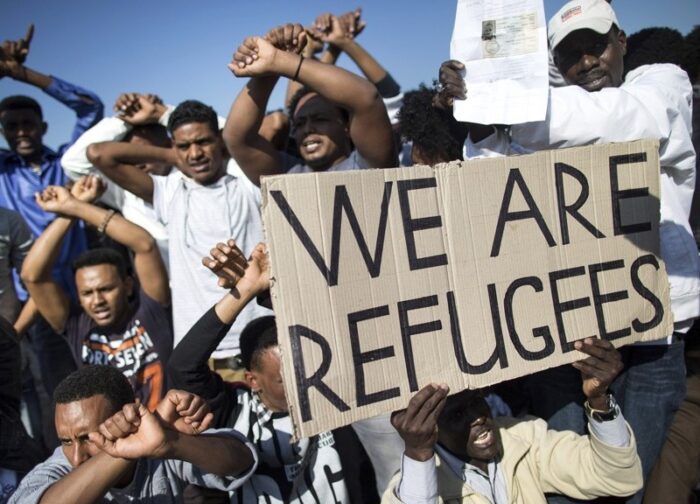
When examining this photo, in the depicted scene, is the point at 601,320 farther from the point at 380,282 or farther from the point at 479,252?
the point at 380,282

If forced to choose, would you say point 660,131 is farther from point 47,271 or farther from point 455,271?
point 47,271

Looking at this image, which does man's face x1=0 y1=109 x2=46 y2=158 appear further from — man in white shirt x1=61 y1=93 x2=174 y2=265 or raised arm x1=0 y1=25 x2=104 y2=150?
man in white shirt x1=61 y1=93 x2=174 y2=265

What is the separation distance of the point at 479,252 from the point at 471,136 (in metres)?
0.46

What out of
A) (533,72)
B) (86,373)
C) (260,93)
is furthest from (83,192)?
(533,72)

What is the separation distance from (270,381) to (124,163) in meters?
2.09

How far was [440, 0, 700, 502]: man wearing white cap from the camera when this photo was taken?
1.87 m

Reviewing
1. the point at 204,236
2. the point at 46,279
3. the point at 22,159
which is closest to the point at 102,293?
the point at 46,279

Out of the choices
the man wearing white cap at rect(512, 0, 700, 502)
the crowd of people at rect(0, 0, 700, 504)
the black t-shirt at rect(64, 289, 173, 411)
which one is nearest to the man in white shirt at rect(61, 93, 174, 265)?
the crowd of people at rect(0, 0, 700, 504)

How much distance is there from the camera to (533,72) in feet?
5.87

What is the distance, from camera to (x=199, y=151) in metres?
3.36

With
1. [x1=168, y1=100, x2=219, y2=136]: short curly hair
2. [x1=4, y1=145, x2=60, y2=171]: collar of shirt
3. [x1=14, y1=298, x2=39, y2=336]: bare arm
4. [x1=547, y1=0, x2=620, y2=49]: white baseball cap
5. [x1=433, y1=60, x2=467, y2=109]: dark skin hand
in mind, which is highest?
[x1=4, y1=145, x2=60, y2=171]: collar of shirt

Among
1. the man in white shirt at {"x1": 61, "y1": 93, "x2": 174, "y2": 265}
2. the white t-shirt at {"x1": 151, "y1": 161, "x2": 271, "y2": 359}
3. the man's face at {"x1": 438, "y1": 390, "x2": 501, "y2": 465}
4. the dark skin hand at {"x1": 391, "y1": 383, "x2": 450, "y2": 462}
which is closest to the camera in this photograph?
the dark skin hand at {"x1": 391, "y1": 383, "x2": 450, "y2": 462}

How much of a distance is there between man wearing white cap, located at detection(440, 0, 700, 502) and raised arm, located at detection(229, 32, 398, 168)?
0.60 m

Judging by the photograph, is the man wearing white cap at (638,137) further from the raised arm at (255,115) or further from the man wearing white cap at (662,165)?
the raised arm at (255,115)
